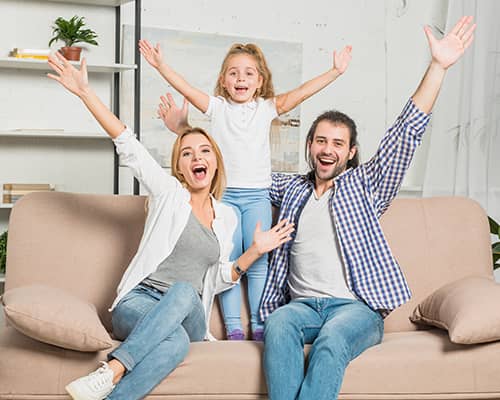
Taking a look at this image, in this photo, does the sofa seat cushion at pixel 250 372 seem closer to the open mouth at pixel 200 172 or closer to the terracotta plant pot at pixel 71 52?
the open mouth at pixel 200 172

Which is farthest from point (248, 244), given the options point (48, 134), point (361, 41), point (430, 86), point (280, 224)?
point (361, 41)

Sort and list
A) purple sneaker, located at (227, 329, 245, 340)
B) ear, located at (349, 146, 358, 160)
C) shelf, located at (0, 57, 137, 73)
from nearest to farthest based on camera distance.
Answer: purple sneaker, located at (227, 329, 245, 340)
ear, located at (349, 146, 358, 160)
shelf, located at (0, 57, 137, 73)

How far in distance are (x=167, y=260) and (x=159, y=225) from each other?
114 mm

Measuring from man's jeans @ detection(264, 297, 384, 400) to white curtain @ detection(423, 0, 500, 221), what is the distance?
6.91 feet

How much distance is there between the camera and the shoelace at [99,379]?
215 cm

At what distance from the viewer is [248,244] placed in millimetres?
2943

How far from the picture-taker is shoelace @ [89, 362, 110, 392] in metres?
2.15

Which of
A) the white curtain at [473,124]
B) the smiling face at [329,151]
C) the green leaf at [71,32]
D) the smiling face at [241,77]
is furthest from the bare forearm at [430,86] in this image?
the green leaf at [71,32]

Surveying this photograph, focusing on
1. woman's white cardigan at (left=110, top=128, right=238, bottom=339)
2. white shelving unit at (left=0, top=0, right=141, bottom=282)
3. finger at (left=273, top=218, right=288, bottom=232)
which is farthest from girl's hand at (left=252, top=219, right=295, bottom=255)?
white shelving unit at (left=0, top=0, right=141, bottom=282)

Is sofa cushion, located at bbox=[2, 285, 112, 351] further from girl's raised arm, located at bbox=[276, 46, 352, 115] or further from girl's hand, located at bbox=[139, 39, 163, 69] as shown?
girl's raised arm, located at bbox=[276, 46, 352, 115]

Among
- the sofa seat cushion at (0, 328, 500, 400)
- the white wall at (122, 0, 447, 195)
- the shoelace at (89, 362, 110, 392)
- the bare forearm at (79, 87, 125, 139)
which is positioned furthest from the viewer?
the white wall at (122, 0, 447, 195)

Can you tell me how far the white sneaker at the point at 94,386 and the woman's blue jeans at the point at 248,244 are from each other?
640 mm

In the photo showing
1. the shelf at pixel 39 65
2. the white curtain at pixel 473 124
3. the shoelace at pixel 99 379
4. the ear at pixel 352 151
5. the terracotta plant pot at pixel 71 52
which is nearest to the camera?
the shoelace at pixel 99 379

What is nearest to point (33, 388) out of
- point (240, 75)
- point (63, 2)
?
point (240, 75)
